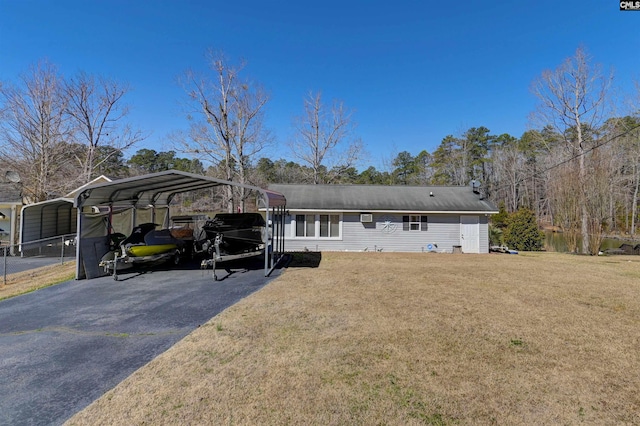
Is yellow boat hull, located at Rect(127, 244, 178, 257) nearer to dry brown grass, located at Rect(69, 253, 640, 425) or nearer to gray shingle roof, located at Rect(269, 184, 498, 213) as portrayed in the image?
dry brown grass, located at Rect(69, 253, 640, 425)

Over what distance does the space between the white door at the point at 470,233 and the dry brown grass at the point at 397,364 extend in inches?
329

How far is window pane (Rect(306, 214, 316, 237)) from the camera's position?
14.7m

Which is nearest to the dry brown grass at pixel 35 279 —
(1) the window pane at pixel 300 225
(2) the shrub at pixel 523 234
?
(1) the window pane at pixel 300 225

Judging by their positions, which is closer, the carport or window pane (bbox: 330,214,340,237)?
the carport

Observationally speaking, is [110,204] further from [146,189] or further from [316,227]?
[316,227]

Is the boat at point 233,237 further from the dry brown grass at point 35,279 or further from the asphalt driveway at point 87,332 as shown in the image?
the dry brown grass at point 35,279

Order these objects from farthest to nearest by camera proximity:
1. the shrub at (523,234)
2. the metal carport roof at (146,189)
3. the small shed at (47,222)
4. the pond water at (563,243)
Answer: the pond water at (563,243), the shrub at (523,234), the small shed at (47,222), the metal carport roof at (146,189)

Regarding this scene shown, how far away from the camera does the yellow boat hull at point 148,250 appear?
819 cm

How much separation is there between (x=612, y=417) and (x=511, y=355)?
111 centimetres

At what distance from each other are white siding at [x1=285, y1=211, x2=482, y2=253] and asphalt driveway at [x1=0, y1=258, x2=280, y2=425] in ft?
22.7

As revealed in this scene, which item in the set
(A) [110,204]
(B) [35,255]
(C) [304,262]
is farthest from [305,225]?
(B) [35,255]

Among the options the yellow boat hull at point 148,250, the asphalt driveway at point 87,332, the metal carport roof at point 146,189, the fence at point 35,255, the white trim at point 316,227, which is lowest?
the asphalt driveway at point 87,332

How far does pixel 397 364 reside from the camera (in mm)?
3373

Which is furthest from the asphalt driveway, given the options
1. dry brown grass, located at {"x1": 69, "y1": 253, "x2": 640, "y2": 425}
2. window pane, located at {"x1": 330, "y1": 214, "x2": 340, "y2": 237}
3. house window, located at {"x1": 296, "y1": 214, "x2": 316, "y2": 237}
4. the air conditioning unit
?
the air conditioning unit
